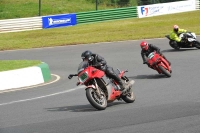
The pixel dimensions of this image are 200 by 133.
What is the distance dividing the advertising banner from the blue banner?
265 inches

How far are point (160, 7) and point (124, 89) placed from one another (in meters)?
35.3

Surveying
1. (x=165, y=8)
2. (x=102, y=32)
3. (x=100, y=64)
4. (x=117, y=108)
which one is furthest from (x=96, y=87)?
(x=165, y=8)

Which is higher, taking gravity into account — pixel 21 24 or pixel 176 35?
pixel 176 35

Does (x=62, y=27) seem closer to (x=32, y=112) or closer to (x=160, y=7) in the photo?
→ (x=160, y=7)

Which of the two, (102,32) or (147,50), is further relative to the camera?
(102,32)

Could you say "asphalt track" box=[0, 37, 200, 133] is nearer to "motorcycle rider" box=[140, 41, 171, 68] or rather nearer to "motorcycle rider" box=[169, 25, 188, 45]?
"motorcycle rider" box=[140, 41, 171, 68]

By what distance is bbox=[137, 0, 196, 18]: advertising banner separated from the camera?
150 ft

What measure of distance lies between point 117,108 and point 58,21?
29904 millimetres

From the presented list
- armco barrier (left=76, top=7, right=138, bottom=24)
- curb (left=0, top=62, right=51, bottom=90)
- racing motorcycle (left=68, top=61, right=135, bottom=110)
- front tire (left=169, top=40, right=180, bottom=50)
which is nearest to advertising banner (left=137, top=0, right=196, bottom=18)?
armco barrier (left=76, top=7, right=138, bottom=24)

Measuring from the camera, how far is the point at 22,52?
28.9 m

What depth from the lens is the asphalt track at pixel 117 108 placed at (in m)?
9.39

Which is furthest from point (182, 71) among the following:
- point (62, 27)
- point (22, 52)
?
point (62, 27)

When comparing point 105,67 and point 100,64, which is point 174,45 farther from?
point 100,64

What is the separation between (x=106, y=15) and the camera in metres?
44.1
